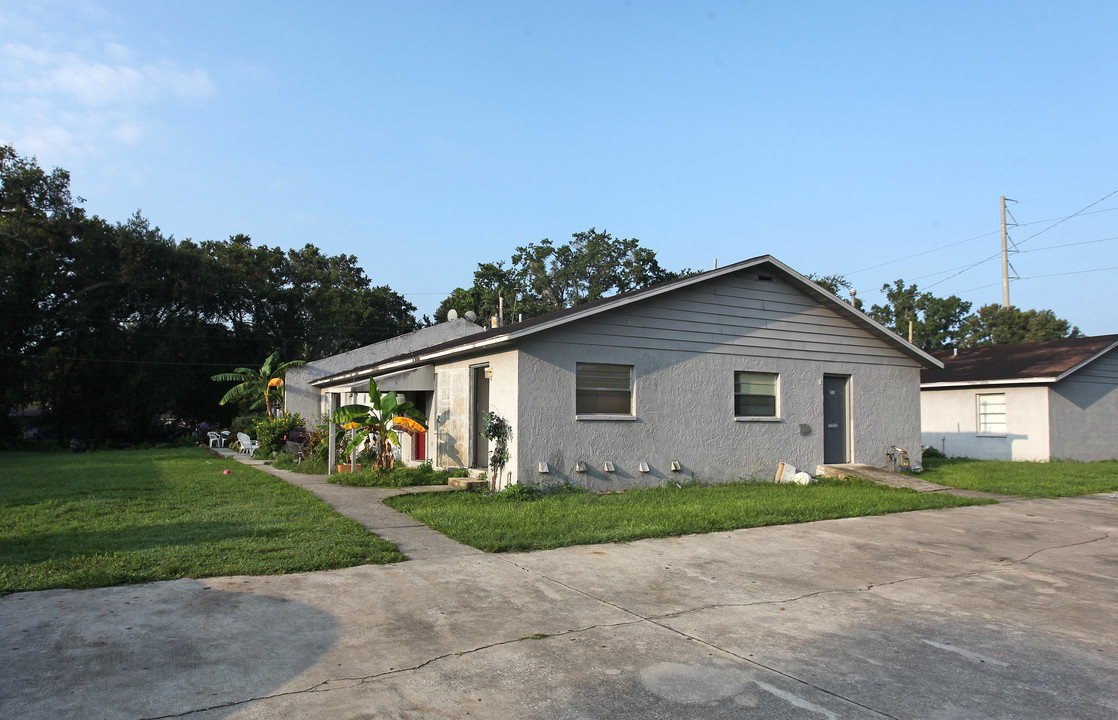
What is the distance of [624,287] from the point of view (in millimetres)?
51500

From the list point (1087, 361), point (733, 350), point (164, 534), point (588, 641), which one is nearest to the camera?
point (588, 641)

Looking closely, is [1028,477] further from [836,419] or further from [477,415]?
[477,415]

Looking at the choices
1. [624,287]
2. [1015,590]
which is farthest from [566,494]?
[624,287]

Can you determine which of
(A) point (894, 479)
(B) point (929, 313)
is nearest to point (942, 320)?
(B) point (929, 313)

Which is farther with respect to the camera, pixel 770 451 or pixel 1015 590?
pixel 770 451

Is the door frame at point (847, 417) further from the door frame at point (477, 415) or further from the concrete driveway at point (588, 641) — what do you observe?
the concrete driveway at point (588, 641)

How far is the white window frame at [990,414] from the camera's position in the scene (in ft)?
68.0

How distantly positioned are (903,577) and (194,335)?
118 ft

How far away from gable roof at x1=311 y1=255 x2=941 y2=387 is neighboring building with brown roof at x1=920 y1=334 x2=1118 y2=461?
5143mm

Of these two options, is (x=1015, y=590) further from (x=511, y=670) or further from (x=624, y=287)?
(x=624, y=287)

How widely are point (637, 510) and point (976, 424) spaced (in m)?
16.0

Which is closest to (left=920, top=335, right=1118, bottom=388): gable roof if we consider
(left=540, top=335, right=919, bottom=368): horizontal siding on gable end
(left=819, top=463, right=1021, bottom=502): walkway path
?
(left=540, top=335, right=919, bottom=368): horizontal siding on gable end

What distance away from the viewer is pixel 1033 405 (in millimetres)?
19719

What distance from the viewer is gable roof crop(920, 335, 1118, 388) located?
19.4m
